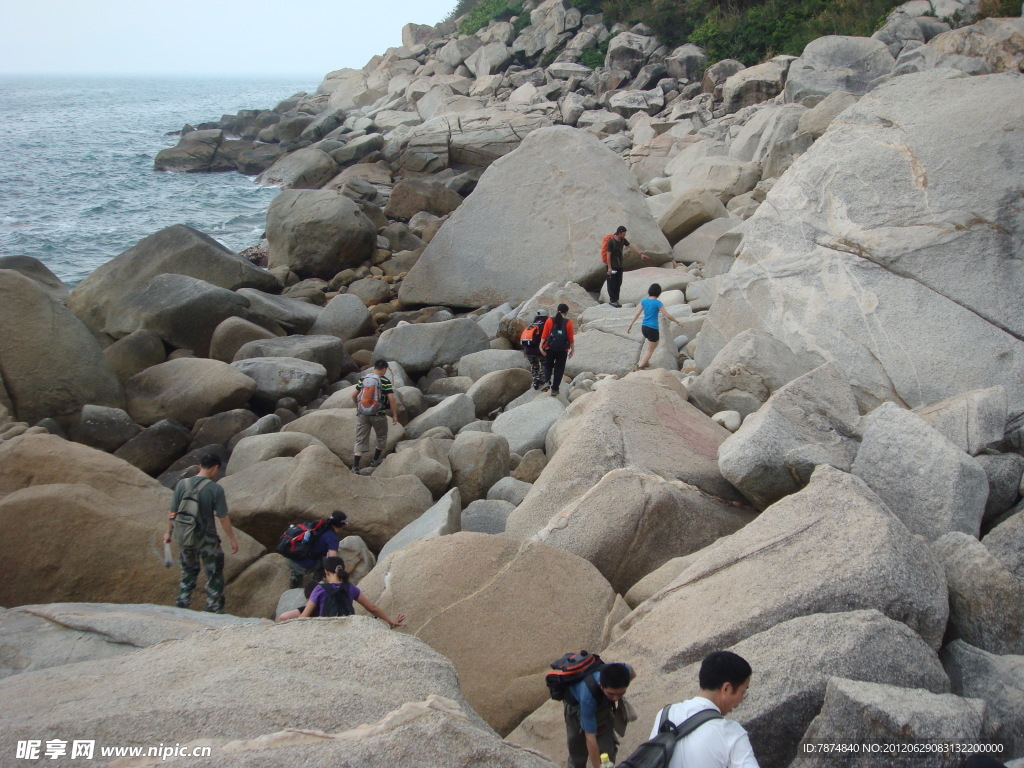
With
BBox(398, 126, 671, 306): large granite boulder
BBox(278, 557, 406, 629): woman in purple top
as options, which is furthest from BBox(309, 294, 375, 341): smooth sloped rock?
BBox(278, 557, 406, 629): woman in purple top

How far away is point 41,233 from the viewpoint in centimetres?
2578

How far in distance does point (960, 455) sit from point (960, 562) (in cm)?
107

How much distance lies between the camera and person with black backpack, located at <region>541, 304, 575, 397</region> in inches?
368

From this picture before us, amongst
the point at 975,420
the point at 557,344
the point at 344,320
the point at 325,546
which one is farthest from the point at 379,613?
the point at 344,320

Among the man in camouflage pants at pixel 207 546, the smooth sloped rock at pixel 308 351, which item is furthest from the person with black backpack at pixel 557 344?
the man in camouflage pants at pixel 207 546

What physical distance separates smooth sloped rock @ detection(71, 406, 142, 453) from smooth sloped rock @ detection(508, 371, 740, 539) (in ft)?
18.9

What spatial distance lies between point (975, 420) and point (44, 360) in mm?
10076

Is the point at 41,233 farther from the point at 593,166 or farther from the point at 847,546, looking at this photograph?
the point at 847,546

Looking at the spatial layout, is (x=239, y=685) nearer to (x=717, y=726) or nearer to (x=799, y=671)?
(x=717, y=726)

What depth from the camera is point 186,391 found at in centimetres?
1027

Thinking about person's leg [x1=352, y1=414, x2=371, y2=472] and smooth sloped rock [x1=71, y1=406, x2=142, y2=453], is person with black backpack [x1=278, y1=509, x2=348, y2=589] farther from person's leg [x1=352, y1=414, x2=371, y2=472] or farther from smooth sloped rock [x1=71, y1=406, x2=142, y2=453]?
smooth sloped rock [x1=71, y1=406, x2=142, y2=453]

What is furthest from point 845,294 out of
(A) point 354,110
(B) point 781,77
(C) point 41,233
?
(A) point 354,110

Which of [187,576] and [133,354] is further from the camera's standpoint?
[133,354]

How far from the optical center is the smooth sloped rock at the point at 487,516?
22.2 feet
